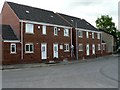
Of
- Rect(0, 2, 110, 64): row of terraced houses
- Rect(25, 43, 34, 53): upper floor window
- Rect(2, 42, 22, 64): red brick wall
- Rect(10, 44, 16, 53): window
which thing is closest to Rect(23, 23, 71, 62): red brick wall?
Rect(0, 2, 110, 64): row of terraced houses

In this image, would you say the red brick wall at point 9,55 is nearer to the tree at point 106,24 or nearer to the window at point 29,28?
the window at point 29,28

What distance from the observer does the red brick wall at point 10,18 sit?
34.7 metres

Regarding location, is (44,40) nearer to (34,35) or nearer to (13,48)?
(34,35)

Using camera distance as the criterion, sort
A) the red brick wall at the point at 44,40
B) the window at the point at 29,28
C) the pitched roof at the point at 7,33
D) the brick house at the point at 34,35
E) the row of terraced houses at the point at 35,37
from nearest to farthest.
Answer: the pitched roof at the point at 7,33, the row of terraced houses at the point at 35,37, the brick house at the point at 34,35, the window at the point at 29,28, the red brick wall at the point at 44,40

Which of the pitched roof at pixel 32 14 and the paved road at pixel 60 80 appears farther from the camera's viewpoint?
the pitched roof at pixel 32 14

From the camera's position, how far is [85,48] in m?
52.0

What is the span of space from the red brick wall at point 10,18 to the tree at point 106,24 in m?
53.5

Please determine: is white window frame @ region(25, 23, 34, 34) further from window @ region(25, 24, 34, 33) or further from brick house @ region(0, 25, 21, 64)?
brick house @ region(0, 25, 21, 64)

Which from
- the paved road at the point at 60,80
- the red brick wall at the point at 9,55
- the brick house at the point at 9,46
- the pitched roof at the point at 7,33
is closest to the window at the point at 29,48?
the brick house at the point at 9,46

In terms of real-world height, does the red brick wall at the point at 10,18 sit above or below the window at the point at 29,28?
above

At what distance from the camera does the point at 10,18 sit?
119 feet

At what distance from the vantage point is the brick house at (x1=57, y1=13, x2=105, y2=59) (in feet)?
158

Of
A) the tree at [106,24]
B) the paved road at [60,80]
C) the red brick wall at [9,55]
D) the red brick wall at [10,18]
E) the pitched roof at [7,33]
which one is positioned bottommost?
the paved road at [60,80]

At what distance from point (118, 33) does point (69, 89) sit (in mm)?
81131
